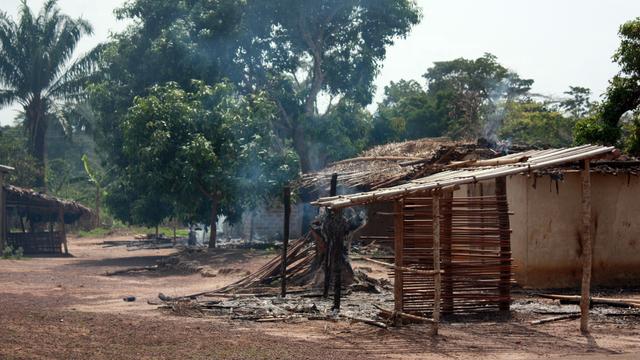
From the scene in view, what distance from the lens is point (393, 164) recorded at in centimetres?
2261

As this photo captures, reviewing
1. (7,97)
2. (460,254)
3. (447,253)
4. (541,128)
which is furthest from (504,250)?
(7,97)

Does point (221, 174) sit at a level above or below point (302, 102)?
below

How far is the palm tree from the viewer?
3556 cm

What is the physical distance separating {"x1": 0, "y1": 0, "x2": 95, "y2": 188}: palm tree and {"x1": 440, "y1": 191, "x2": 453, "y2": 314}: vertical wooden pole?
94.8ft

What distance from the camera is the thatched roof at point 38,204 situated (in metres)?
25.7

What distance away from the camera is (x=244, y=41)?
32.0 m

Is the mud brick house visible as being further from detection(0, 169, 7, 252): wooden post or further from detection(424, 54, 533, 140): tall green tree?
detection(424, 54, 533, 140): tall green tree

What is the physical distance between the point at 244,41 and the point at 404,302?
22778mm

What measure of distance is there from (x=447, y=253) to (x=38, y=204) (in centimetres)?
1983

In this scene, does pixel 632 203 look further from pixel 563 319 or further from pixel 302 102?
pixel 302 102

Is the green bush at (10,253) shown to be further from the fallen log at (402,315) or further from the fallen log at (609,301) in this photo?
the fallen log at (609,301)

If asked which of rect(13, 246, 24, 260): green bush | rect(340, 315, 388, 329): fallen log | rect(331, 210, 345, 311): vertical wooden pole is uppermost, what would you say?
rect(331, 210, 345, 311): vertical wooden pole

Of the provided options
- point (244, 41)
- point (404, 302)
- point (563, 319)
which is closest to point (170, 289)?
point (404, 302)

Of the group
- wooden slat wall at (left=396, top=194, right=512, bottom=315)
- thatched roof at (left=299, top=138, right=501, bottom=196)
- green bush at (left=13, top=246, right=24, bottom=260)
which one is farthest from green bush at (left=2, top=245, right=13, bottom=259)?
wooden slat wall at (left=396, top=194, right=512, bottom=315)
